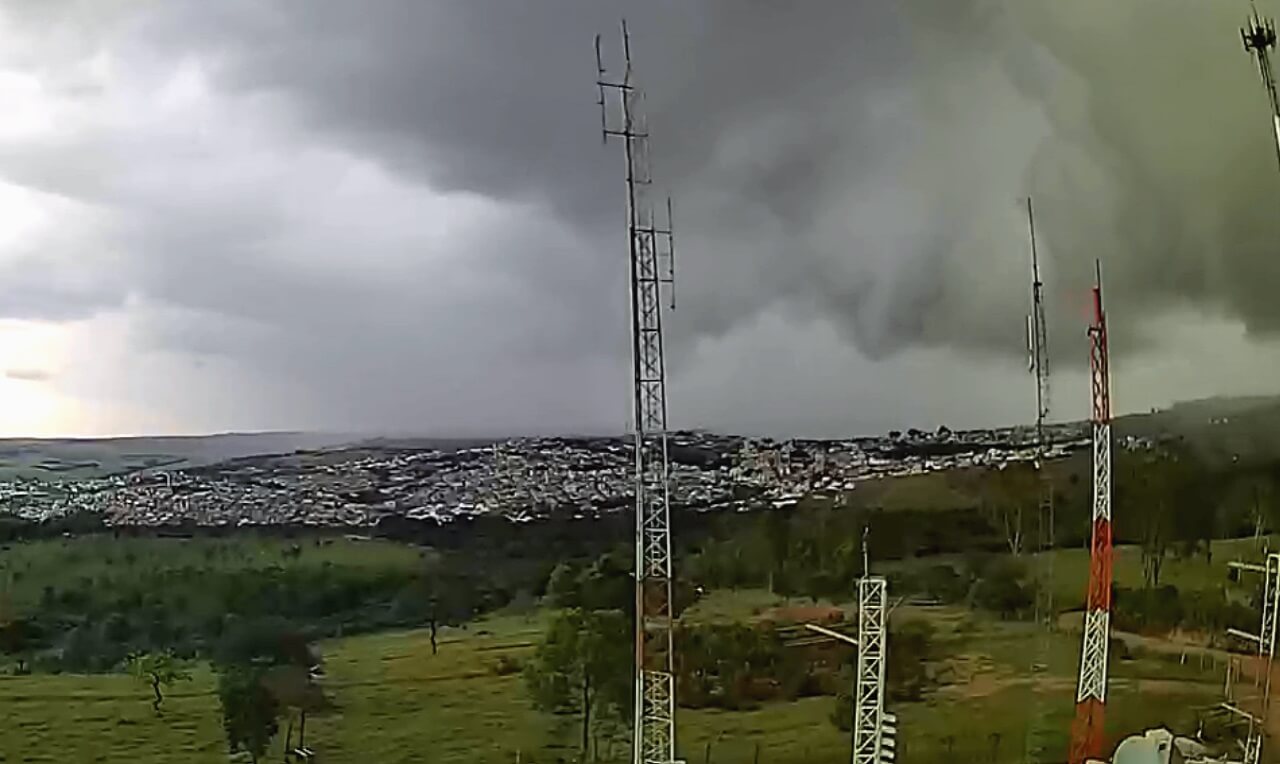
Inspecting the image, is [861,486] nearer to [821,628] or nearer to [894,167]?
[821,628]

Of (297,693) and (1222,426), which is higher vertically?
(1222,426)

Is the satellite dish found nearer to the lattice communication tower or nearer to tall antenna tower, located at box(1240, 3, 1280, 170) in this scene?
the lattice communication tower

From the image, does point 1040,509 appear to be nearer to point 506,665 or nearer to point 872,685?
point 872,685

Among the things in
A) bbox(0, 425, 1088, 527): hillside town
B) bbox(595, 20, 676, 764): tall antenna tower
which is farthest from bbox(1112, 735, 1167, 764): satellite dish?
bbox(0, 425, 1088, 527): hillside town

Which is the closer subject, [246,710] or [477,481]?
[246,710]

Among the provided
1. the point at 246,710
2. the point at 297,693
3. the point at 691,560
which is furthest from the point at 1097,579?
the point at 246,710

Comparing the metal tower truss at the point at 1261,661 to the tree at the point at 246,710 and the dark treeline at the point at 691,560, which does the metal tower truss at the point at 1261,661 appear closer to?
the dark treeline at the point at 691,560

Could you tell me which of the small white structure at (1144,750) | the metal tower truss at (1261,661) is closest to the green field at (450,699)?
the metal tower truss at (1261,661)
